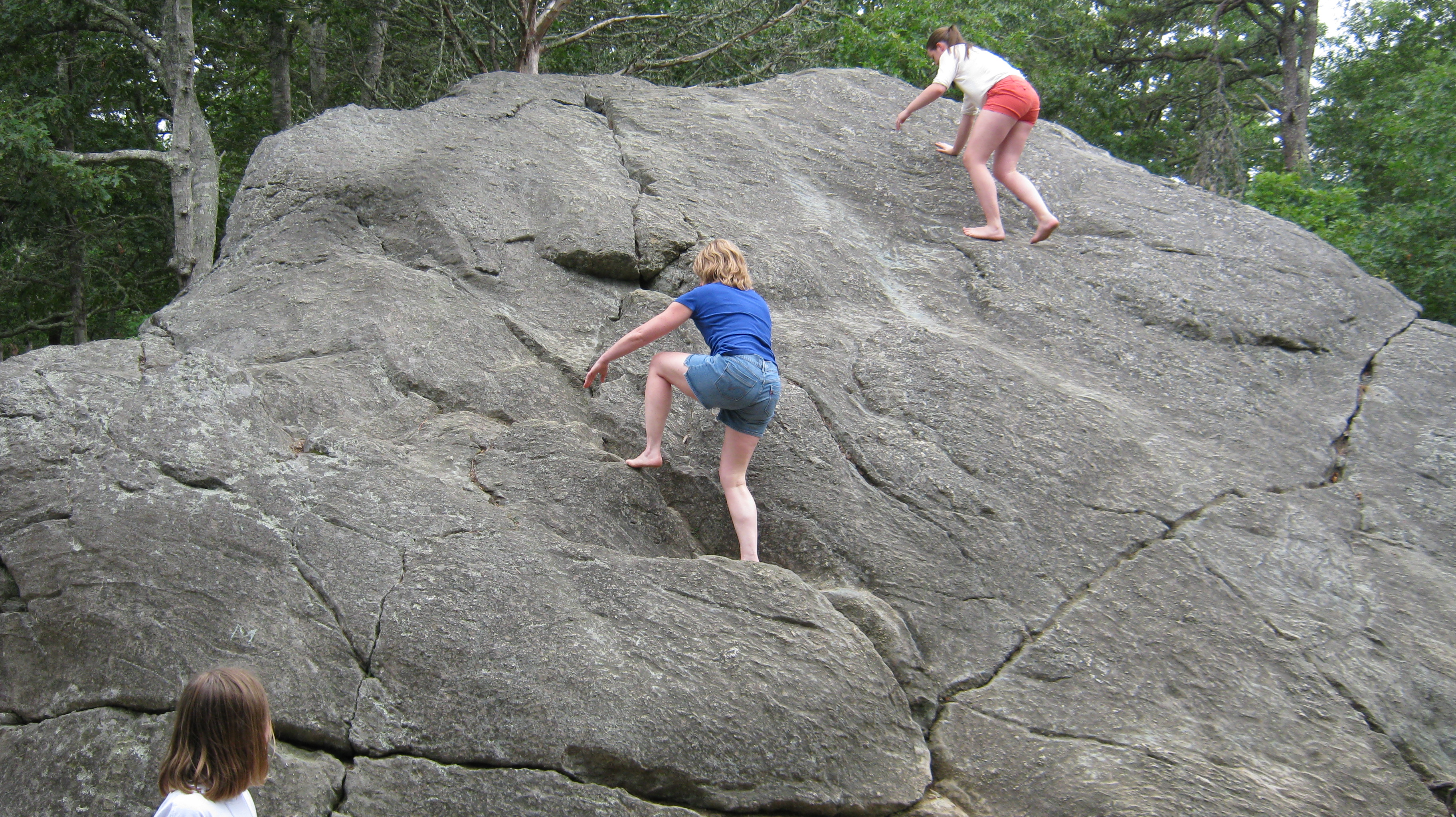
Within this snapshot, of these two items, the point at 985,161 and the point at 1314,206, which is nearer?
the point at 985,161

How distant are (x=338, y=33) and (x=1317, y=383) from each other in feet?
52.6

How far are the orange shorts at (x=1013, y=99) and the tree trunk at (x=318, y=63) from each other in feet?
37.8

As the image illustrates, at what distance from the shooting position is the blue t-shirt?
4.59 metres

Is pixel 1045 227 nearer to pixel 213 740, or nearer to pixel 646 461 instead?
pixel 646 461

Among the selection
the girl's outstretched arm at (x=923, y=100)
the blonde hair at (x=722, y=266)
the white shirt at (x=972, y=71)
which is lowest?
the blonde hair at (x=722, y=266)

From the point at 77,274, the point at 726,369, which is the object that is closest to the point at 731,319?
the point at 726,369

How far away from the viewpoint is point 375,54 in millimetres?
14375

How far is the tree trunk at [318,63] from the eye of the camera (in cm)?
1535

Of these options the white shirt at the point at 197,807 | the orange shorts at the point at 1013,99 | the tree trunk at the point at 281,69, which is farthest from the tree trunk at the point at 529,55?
the white shirt at the point at 197,807

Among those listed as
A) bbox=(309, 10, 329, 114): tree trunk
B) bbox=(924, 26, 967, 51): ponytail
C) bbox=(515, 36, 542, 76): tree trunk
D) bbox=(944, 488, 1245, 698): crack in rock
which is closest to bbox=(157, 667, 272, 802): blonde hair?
bbox=(944, 488, 1245, 698): crack in rock

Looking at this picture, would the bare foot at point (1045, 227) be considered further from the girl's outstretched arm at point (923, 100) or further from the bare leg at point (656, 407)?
the bare leg at point (656, 407)

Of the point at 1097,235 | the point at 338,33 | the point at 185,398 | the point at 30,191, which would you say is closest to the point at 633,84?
the point at 1097,235

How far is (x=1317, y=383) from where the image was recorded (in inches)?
235

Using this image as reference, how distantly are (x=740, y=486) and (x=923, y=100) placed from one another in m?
3.96
